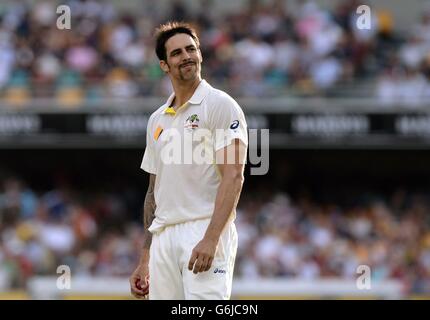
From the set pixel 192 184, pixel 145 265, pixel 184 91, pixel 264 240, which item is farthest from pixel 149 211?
pixel 264 240

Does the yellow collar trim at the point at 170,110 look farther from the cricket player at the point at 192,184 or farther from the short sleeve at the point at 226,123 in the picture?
the short sleeve at the point at 226,123

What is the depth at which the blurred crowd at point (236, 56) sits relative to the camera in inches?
672

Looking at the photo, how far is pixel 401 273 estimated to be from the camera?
50.0 ft

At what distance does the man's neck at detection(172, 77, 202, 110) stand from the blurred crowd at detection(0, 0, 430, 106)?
1075 cm

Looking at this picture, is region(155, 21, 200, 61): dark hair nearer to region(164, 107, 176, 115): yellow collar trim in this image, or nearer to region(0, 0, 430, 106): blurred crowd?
region(164, 107, 176, 115): yellow collar trim

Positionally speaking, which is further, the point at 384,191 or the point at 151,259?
the point at 384,191

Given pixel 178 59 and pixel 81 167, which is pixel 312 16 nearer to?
pixel 81 167

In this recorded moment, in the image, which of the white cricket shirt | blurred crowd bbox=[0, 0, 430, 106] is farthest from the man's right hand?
blurred crowd bbox=[0, 0, 430, 106]

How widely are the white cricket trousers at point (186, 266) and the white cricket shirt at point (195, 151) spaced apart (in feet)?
0.20

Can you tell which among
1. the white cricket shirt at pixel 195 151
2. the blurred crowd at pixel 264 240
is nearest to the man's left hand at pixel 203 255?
the white cricket shirt at pixel 195 151

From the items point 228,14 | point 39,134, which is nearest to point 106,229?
point 39,134
